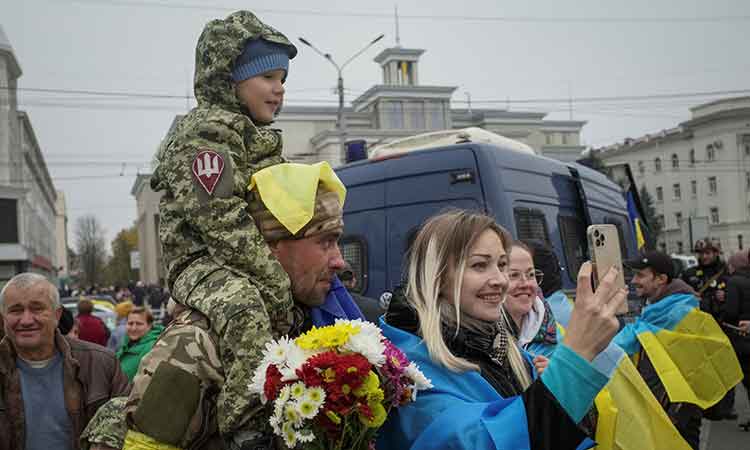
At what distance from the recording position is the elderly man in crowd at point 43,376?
3.87 m

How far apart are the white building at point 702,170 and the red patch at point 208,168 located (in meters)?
70.2

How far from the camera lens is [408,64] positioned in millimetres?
64312

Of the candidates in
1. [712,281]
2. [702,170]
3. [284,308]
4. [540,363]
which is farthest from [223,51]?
[702,170]

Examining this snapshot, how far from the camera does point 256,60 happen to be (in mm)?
2994

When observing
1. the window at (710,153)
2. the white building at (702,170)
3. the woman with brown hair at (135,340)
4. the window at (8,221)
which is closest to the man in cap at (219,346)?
the woman with brown hair at (135,340)

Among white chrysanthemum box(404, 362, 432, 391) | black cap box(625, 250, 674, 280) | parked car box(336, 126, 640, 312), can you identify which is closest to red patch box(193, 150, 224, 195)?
white chrysanthemum box(404, 362, 432, 391)

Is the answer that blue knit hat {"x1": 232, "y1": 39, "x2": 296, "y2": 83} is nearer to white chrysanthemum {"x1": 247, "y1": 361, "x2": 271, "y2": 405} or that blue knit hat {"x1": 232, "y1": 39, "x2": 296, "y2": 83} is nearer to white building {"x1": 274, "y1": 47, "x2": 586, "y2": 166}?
white chrysanthemum {"x1": 247, "y1": 361, "x2": 271, "y2": 405}

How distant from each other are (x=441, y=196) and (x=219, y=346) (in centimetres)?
461

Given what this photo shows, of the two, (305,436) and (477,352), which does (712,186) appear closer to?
(477,352)

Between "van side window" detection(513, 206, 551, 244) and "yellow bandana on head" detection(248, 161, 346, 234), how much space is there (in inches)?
173

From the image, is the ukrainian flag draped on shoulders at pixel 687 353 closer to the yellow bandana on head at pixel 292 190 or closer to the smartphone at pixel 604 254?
the smartphone at pixel 604 254

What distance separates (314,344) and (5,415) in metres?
2.48

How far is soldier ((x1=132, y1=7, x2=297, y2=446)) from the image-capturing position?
7.66 feet

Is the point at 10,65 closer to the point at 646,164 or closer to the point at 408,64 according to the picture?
the point at 408,64
